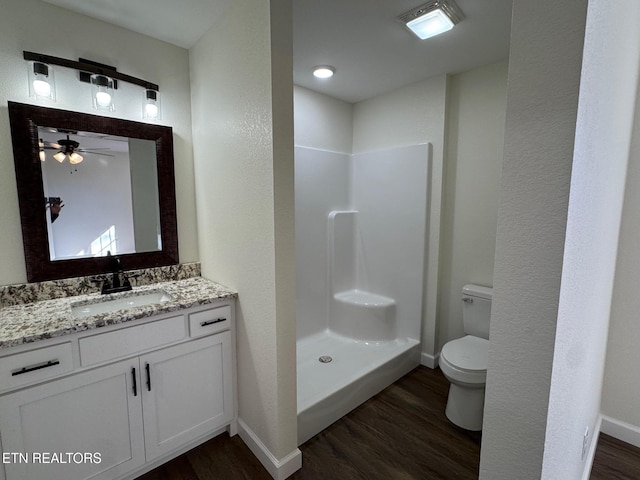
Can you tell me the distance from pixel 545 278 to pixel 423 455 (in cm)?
151

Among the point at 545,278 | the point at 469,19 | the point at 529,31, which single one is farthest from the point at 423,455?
the point at 469,19

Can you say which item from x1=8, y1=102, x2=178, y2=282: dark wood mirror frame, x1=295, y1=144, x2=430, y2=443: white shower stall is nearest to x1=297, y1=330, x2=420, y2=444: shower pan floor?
x1=295, y1=144, x2=430, y2=443: white shower stall

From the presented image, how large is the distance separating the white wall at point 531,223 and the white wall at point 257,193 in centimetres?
93

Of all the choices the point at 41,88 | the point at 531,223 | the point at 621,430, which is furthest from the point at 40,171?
the point at 621,430

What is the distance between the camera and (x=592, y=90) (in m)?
0.76

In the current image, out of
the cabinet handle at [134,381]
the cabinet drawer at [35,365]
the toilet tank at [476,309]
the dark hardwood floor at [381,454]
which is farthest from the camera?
the toilet tank at [476,309]

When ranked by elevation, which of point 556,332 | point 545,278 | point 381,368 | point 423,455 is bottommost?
point 423,455

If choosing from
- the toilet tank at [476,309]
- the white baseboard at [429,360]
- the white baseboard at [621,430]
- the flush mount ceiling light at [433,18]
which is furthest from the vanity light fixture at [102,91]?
the white baseboard at [621,430]

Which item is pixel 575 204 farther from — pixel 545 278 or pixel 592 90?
pixel 592 90

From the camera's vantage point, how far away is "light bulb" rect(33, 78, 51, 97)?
5.12 feet

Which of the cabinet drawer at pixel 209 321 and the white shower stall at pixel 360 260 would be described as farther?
the white shower stall at pixel 360 260

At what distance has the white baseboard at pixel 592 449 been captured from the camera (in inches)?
60.4

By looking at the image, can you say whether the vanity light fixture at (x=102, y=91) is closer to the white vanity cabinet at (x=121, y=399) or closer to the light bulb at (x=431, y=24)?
the white vanity cabinet at (x=121, y=399)

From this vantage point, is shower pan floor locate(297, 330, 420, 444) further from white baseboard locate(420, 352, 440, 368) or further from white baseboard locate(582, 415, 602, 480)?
white baseboard locate(582, 415, 602, 480)
